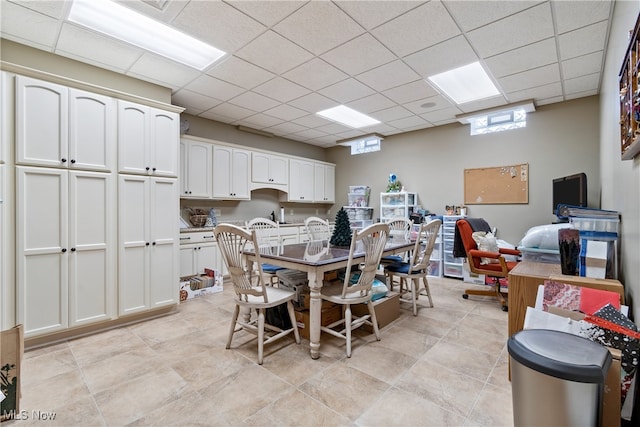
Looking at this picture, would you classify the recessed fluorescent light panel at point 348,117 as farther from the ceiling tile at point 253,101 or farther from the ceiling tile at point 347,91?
the ceiling tile at point 253,101

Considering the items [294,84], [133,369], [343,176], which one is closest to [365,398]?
[133,369]

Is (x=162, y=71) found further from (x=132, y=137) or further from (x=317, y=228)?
(x=317, y=228)

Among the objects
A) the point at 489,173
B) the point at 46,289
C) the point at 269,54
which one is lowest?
the point at 46,289

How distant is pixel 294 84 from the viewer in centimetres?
351

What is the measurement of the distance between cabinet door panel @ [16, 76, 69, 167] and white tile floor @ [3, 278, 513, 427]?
5.49ft

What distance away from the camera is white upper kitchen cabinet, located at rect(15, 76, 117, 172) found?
2.42 meters

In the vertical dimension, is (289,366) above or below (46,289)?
below

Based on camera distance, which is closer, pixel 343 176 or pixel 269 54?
pixel 269 54

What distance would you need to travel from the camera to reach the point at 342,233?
3.20 m

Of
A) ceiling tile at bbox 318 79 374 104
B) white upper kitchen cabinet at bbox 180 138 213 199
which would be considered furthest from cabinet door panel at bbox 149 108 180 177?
ceiling tile at bbox 318 79 374 104

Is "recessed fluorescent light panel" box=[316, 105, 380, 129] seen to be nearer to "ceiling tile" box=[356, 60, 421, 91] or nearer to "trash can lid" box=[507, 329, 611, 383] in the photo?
"ceiling tile" box=[356, 60, 421, 91]

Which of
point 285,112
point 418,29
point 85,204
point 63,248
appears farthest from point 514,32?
point 63,248

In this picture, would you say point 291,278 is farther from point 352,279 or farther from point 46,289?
point 46,289

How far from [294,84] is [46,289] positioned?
10.6 ft
